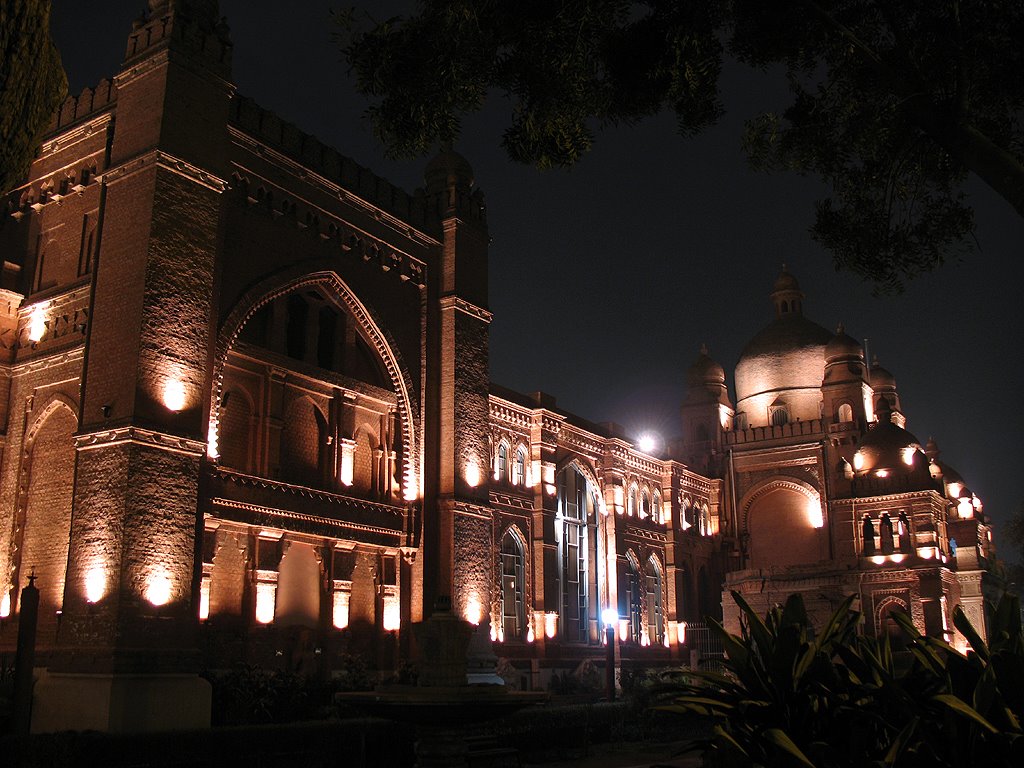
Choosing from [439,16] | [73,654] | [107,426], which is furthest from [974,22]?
[73,654]

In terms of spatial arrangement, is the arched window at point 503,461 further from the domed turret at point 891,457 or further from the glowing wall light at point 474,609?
the domed turret at point 891,457

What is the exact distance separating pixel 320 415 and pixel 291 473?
1743 millimetres

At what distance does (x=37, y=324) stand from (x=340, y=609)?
29.9 ft

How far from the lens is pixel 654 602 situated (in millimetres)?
39781

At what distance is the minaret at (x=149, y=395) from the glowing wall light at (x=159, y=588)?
2cm

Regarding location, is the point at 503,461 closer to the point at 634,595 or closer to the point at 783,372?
the point at 634,595

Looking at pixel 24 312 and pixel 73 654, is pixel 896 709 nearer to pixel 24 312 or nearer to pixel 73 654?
pixel 73 654

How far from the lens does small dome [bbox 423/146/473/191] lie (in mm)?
29281

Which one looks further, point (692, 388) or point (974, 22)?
point (692, 388)

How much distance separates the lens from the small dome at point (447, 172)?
29.3 metres

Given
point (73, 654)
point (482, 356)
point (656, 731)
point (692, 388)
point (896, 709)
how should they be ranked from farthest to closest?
point (692, 388) < point (482, 356) < point (656, 731) < point (73, 654) < point (896, 709)

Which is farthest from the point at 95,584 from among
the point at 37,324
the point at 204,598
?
the point at 37,324

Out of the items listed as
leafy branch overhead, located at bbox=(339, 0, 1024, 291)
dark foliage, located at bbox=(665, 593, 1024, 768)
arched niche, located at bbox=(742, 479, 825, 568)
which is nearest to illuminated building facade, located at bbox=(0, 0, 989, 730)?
leafy branch overhead, located at bbox=(339, 0, 1024, 291)

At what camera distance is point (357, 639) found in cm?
2402
